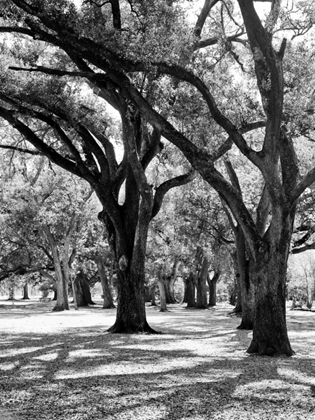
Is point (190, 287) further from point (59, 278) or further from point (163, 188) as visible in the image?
point (163, 188)

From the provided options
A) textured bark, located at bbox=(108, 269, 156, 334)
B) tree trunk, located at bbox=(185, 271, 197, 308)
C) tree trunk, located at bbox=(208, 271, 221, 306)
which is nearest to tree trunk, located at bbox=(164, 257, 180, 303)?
tree trunk, located at bbox=(185, 271, 197, 308)

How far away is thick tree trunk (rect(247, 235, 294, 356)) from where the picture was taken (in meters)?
9.52

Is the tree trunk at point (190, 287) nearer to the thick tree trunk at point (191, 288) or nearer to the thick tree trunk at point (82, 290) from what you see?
the thick tree trunk at point (191, 288)

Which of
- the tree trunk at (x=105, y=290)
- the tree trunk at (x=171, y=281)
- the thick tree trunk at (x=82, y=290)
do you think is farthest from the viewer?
the thick tree trunk at (x=82, y=290)

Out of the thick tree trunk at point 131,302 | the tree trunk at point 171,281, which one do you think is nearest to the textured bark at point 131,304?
the thick tree trunk at point 131,302

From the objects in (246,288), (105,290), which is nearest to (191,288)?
(105,290)

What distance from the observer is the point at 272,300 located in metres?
9.53

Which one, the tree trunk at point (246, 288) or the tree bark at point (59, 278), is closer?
the tree trunk at point (246, 288)

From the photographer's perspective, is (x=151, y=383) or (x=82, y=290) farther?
(x=82, y=290)

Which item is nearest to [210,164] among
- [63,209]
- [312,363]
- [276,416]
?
[312,363]

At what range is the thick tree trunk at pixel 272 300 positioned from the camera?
31.2 feet

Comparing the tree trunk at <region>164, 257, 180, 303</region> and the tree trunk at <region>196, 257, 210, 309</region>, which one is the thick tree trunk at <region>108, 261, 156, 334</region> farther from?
the tree trunk at <region>196, 257, 210, 309</region>

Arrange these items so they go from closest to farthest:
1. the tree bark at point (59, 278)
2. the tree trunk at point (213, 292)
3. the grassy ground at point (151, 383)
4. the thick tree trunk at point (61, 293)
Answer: the grassy ground at point (151, 383), the tree bark at point (59, 278), the thick tree trunk at point (61, 293), the tree trunk at point (213, 292)

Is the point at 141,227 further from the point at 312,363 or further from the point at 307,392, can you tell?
the point at 307,392
